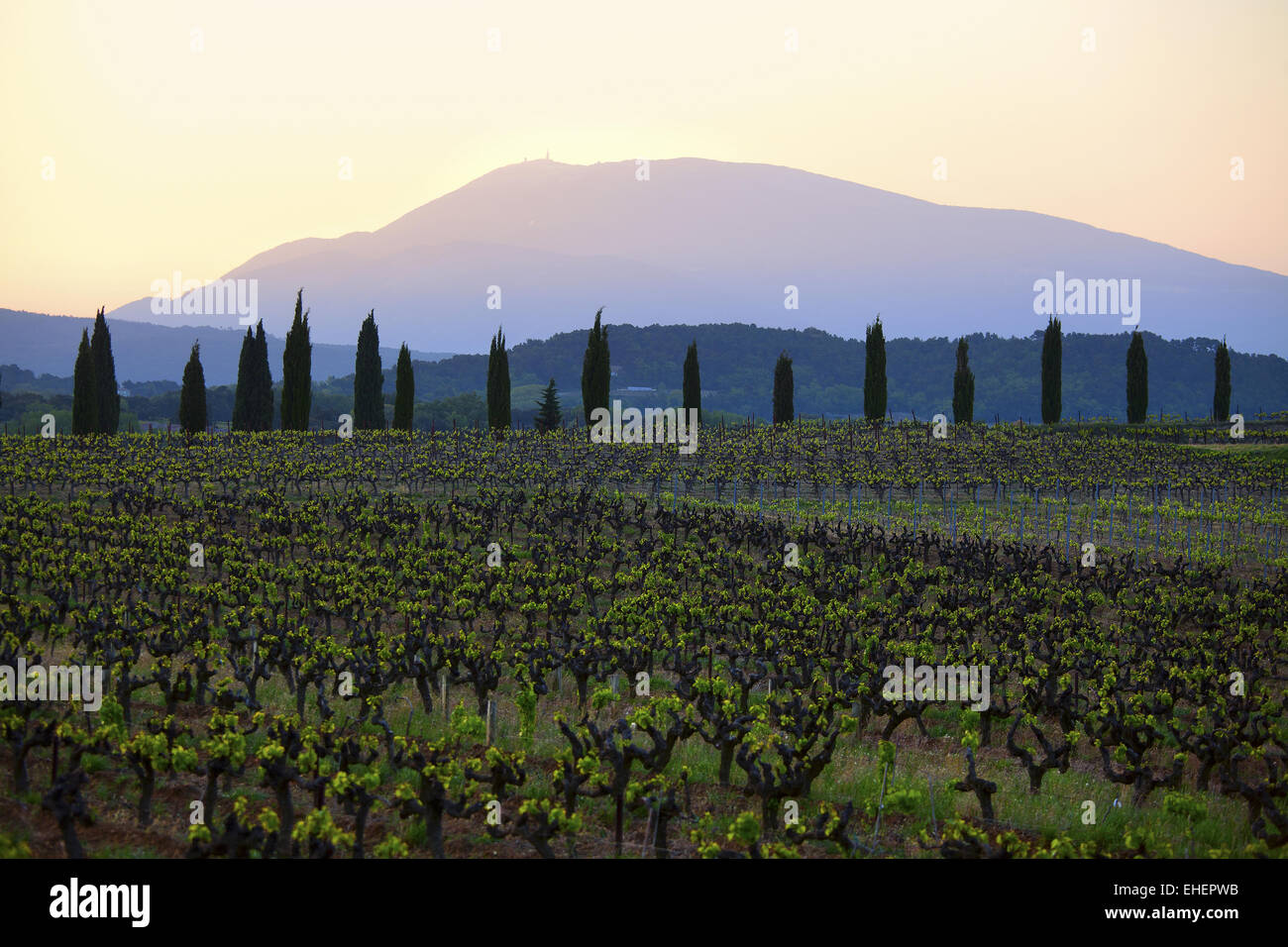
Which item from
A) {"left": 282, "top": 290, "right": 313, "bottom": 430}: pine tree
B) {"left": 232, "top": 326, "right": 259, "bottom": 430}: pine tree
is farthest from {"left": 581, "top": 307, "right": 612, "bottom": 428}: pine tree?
{"left": 232, "top": 326, "right": 259, "bottom": 430}: pine tree

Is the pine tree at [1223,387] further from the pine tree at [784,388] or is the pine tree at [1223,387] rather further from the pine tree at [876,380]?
the pine tree at [784,388]

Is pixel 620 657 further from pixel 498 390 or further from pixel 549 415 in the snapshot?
pixel 549 415

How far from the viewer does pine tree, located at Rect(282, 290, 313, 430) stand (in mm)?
72500

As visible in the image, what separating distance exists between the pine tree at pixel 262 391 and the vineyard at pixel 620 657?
20.1 meters

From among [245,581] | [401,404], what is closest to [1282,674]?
[245,581]

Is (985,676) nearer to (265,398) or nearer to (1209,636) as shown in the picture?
(1209,636)

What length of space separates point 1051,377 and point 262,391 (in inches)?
2773

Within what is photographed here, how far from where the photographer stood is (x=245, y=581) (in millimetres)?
29172

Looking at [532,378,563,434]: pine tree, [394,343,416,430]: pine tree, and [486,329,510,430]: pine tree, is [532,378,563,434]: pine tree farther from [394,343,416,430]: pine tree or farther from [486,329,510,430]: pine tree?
[394,343,416,430]: pine tree

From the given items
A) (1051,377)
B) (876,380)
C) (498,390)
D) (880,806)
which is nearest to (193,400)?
(498,390)

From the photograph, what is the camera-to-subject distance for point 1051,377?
90.6 m

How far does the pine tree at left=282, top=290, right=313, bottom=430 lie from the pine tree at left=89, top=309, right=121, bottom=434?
1192 cm

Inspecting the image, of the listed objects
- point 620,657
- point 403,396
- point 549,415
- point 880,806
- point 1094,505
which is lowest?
point 880,806
